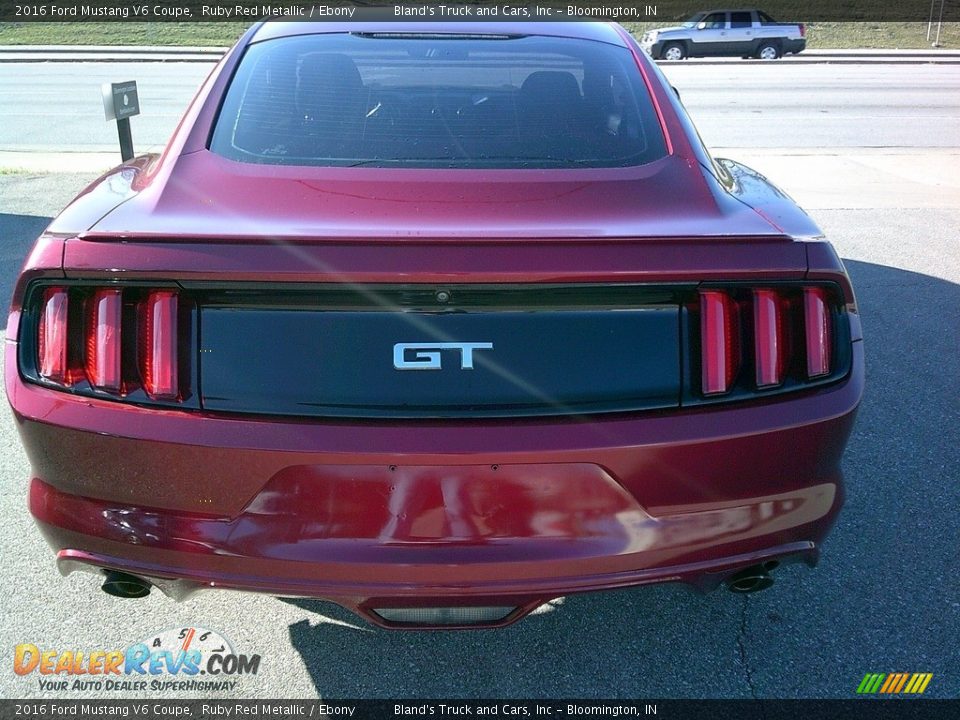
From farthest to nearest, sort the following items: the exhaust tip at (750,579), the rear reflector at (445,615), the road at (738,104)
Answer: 1. the road at (738,104)
2. the exhaust tip at (750,579)
3. the rear reflector at (445,615)

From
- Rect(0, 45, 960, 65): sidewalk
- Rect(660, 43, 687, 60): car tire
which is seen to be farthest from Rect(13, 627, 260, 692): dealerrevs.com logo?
Rect(660, 43, 687, 60): car tire

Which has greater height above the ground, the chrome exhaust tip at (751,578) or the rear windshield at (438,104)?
the rear windshield at (438,104)

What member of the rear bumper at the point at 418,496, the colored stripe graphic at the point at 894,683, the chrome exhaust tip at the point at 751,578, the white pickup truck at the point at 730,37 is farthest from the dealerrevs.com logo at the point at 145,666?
the white pickup truck at the point at 730,37

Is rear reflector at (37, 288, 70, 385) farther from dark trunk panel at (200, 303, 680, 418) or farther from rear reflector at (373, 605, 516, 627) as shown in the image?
rear reflector at (373, 605, 516, 627)

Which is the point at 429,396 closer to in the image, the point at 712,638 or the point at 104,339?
the point at 104,339

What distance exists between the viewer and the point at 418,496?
6.06 feet

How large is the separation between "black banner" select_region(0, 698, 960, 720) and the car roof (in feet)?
7.28

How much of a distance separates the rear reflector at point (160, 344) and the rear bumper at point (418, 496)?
6 centimetres

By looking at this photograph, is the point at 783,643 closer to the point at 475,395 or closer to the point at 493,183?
the point at 475,395

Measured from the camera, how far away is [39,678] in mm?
2404

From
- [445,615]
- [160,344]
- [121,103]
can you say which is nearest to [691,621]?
[445,615]

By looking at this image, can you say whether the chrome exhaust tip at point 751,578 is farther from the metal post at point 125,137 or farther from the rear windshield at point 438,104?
the metal post at point 125,137

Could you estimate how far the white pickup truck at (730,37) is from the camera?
91.0 feet

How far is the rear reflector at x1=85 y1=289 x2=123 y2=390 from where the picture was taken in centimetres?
188
